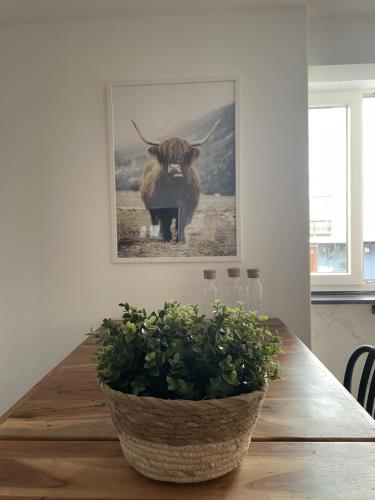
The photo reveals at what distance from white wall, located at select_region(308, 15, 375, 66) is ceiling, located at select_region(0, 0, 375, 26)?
0.05 m

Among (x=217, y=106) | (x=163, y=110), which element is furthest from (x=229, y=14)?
(x=163, y=110)

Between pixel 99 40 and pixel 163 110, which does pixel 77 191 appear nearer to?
pixel 163 110

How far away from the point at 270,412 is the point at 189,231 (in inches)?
42.2

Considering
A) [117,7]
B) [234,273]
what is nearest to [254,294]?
[234,273]

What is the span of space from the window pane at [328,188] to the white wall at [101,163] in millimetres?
453

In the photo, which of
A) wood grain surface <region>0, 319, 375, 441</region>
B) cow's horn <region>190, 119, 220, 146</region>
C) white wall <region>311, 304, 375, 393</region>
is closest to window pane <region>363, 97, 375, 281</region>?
white wall <region>311, 304, 375, 393</region>

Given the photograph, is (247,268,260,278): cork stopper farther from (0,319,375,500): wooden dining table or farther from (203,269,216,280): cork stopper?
(0,319,375,500): wooden dining table

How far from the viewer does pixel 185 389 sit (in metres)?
0.60

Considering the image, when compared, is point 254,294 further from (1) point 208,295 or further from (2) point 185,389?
(2) point 185,389

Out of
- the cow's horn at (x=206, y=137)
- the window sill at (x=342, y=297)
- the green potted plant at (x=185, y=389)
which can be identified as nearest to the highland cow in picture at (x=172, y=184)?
the cow's horn at (x=206, y=137)

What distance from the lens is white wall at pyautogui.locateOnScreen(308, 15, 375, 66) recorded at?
74.5 inches

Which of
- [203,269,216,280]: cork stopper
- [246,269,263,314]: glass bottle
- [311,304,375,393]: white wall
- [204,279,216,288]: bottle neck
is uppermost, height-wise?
[203,269,216,280]: cork stopper

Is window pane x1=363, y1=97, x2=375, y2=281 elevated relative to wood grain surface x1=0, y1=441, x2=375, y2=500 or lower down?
elevated

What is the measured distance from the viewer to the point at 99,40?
1.85 metres
